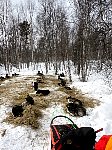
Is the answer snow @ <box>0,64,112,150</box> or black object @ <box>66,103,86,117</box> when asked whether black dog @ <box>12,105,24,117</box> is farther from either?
black object @ <box>66,103,86,117</box>

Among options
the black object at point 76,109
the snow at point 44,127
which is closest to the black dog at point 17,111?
the snow at point 44,127

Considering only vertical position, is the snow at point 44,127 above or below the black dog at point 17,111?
below

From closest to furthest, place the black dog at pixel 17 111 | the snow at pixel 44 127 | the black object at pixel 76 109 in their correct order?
the snow at pixel 44 127 → the black dog at pixel 17 111 → the black object at pixel 76 109

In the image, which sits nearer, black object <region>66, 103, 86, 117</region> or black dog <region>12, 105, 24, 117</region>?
black dog <region>12, 105, 24, 117</region>

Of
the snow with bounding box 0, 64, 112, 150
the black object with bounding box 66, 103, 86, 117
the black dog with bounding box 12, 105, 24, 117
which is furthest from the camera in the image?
the black object with bounding box 66, 103, 86, 117

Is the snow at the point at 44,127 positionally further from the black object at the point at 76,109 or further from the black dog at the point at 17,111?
the black dog at the point at 17,111

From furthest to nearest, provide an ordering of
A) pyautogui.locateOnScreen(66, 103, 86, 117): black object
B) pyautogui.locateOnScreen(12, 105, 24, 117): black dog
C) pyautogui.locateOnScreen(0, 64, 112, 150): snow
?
1. pyautogui.locateOnScreen(66, 103, 86, 117): black object
2. pyautogui.locateOnScreen(12, 105, 24, 117): black dog
3. pyautogui.locateOnScreen(0, 64, 112, 150): snow

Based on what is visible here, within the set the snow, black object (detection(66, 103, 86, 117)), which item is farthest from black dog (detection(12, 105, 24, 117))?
black object (detection(66, 103, 86, 117))

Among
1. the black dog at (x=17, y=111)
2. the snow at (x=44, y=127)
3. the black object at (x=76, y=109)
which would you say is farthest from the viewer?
the black object at (x=76, y=109)

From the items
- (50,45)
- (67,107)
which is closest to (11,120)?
(67,107)

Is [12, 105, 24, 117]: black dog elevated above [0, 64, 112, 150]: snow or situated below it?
above

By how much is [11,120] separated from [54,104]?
239 cm

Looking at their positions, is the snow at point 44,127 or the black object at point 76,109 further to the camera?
the black object at point 76,109

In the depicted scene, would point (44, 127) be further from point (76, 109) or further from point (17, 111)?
point (76, 109)
